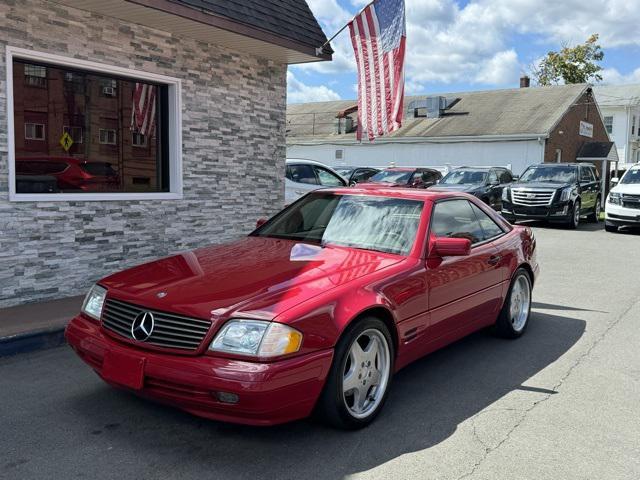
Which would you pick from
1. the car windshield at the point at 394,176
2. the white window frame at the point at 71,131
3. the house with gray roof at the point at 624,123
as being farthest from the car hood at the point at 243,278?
the house with gray roof at the point at 624,123

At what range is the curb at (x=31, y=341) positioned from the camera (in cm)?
498

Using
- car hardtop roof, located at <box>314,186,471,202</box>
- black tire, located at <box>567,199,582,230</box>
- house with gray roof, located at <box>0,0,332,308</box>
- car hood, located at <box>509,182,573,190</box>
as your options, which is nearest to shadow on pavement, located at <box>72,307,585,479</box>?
car hardtop roof, located at <box>314,186,471,202</box>

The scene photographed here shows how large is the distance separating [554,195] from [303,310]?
566 inches

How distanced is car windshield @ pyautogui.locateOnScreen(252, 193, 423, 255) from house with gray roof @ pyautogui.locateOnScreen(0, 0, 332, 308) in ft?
8.87

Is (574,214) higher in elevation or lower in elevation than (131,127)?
lower

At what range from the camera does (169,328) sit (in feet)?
11.1

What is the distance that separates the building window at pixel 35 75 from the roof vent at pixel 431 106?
1098 inches

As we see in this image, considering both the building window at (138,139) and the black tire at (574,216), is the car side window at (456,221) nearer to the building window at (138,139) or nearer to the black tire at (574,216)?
the building window at (138,139)

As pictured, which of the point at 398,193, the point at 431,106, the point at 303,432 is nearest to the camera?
the point at 303,432

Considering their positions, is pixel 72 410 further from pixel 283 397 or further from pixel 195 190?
pixel 195 190

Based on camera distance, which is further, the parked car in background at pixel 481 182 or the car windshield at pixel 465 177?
the car windshield at pixel 465 177

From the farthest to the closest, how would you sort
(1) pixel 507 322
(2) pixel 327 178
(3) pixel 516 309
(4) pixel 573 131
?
(4) pixel 573 131 < (2) pixel 327 178 < (3) pixel 516 309 < (1) pixel 507 322

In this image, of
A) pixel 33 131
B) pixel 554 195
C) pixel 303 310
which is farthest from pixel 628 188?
pixel 303 310

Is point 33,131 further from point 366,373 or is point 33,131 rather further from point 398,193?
point 366,373
